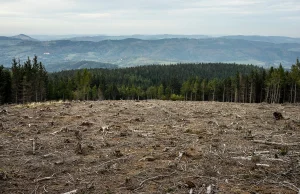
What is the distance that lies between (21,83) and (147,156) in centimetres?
6391

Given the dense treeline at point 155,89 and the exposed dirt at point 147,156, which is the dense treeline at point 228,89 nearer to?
the dense treeline at point 155,89

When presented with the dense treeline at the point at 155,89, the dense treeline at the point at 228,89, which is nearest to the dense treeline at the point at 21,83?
the dense treeline at the point at 155,89

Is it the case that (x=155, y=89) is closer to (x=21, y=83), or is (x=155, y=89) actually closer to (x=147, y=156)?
(x=21, y=83)

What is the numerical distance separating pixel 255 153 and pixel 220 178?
336cm

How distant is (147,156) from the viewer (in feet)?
37.9

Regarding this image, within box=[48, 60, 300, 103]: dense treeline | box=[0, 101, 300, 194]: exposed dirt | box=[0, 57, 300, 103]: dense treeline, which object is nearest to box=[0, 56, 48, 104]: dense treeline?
box=[0, 57, 300, 103]: dense treeline

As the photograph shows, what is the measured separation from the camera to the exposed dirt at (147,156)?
8680 mm

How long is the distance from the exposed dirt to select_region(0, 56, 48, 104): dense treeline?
53216mm

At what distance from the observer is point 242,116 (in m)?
21.8

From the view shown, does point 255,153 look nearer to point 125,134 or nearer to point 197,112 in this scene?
point 125,134

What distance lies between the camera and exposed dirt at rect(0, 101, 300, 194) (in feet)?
28.5

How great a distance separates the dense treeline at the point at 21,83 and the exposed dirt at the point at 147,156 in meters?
53.2

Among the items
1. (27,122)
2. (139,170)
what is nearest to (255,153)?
(139,170)

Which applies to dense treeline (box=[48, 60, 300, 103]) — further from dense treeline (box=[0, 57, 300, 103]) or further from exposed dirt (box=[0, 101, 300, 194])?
exposed dirt (box=[0, 101, 300, 194])
